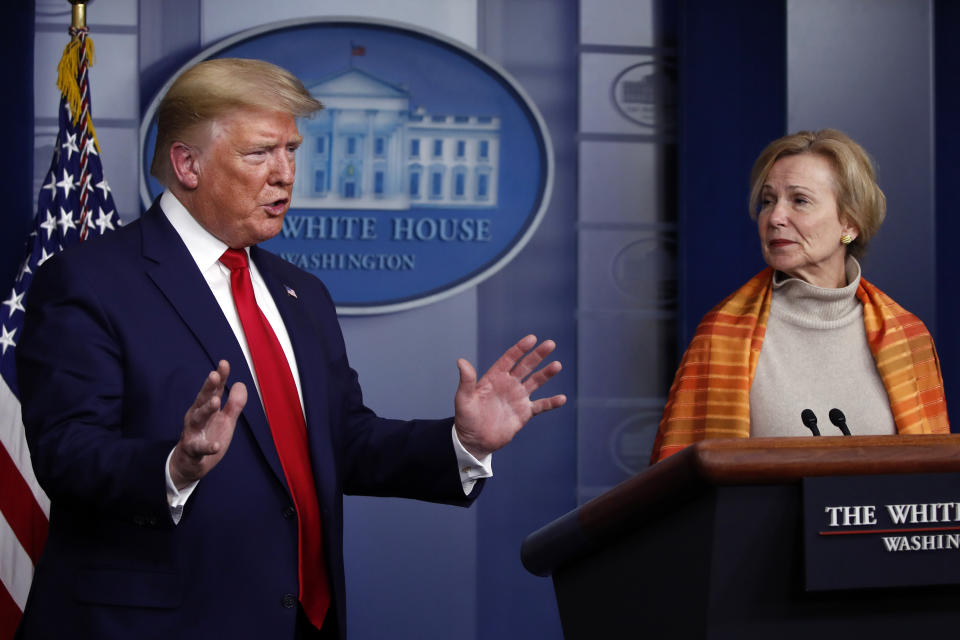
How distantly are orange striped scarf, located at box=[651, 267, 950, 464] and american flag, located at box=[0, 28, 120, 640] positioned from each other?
156 centimetres

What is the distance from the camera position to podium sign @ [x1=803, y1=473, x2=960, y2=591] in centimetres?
101

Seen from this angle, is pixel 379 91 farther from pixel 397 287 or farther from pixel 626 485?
pixel 626 485

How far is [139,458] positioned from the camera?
1381 mm

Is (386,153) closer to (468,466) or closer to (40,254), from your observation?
(40,254)

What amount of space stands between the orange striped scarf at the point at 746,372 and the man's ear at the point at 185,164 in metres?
1.10

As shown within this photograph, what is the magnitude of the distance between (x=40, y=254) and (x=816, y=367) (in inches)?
77.4

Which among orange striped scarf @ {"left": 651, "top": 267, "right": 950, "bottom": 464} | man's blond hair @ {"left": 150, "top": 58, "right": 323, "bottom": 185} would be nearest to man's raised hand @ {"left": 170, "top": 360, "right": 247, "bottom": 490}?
man's blond hair @ {"left": 150, "top": 58, "right": 323, "bottom": 185}

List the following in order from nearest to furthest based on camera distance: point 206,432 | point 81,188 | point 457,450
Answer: point 206,432 < point 457,450 < point 81,188

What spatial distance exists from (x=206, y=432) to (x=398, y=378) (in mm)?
1949

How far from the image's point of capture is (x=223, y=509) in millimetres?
1566

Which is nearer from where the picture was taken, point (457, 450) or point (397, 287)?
point (457, 450)

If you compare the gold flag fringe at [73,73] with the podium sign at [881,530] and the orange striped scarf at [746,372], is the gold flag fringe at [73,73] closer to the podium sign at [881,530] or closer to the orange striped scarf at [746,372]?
the orange striped scarf at [746,372]

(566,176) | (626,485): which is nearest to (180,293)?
(626,485)

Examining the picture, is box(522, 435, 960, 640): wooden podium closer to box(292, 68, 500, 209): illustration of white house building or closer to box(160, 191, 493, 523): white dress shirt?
box(160, 191, 493, 523): white dress shirt
